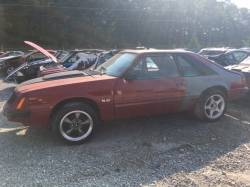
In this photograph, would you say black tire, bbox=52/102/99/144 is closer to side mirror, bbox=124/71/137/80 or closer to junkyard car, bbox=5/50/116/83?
side mirror, bbox=124/71/137/80

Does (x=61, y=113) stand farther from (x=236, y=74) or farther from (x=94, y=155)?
(x=236, y=74)

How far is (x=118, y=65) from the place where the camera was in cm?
606

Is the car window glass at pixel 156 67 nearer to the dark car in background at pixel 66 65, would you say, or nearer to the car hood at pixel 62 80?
the car hood at pixel 62 80

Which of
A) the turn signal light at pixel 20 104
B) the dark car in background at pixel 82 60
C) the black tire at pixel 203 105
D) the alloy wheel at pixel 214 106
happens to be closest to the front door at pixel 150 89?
the black tire at pixel 203 105

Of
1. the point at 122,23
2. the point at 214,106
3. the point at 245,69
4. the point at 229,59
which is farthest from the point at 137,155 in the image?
the point at 122,23

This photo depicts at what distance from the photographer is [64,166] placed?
15.0 ft

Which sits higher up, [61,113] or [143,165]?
[61,113]

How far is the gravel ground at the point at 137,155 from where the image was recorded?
4207 mm

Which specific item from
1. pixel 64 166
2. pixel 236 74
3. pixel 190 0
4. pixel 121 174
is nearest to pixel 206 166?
pixel 121 174

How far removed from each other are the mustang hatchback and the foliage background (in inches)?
1603

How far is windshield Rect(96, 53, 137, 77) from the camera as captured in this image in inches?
229

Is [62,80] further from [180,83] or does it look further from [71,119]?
[180,83]

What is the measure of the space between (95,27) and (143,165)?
5081 cm

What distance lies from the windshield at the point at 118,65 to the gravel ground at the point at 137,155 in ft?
3.54
